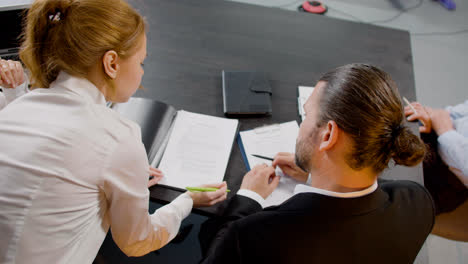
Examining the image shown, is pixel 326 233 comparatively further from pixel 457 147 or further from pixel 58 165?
pixel 457 147

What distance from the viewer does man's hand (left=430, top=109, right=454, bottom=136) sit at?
4.12ft

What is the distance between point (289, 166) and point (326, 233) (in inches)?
14.3

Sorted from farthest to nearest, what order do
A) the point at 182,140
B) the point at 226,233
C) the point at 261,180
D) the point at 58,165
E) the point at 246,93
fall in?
the point at 246,93, the point at 182,140, the point at 261,180, the point at 226,233, the point at 58,165

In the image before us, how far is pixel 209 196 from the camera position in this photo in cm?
89

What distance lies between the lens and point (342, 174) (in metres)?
0.75

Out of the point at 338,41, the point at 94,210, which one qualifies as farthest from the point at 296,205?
the point at 338,41

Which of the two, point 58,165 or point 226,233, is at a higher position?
point 58,165

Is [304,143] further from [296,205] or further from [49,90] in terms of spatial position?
[49,90]

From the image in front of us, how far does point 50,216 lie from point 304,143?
0.62 m

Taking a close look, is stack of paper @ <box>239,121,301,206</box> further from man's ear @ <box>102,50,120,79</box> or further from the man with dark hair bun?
man's ear @ <box>102,50,120,79</box>

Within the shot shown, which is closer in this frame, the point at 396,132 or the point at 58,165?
the point at 58,165

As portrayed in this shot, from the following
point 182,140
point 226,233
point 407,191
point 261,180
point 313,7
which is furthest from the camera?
point 313,7

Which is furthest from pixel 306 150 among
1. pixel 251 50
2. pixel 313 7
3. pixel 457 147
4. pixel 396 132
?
pixel 313 7

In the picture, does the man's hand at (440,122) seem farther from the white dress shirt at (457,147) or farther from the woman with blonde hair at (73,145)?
the woman with blonde hair at (73,145)
